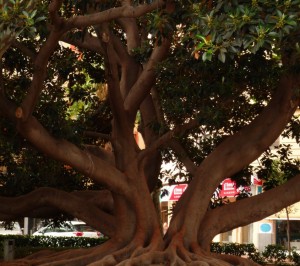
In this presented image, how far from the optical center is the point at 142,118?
1673 centimetres

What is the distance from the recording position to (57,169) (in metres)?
17.3

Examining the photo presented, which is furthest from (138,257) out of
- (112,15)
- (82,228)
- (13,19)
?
(82,228)

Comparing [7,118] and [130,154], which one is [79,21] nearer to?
[7,118]

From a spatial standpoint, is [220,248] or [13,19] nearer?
[13,19]

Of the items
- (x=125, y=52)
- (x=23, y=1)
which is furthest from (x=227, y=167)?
(x=23, y=1)

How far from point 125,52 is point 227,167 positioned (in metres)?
3.26

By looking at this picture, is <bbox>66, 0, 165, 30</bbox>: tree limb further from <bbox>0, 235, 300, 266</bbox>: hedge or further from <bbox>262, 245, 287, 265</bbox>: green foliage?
<bbox>262, 245, 287, 265</bbox>: green foliage

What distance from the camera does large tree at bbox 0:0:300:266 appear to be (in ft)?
40.8

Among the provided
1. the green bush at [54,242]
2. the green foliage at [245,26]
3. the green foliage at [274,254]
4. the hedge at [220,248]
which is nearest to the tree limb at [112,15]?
the green foliage at [245,26]

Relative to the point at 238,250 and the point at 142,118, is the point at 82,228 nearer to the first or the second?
the point at 238,250

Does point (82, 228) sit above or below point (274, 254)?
above

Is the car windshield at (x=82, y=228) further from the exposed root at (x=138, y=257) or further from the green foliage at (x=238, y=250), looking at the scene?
the exposed root at (x=138, y=257)

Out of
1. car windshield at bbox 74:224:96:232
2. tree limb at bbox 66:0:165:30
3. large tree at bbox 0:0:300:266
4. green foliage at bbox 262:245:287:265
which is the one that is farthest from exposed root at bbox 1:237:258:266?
car windshield at bbox 74:224:96:232

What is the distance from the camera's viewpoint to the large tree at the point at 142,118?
12.4 meters
